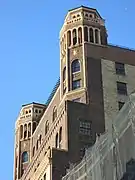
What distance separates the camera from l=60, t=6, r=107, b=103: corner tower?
75500mm

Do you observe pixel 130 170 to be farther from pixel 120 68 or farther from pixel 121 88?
pixel 120 68

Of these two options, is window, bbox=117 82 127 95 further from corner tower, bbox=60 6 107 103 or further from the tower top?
the tower top

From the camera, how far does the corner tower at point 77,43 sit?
7550 cm

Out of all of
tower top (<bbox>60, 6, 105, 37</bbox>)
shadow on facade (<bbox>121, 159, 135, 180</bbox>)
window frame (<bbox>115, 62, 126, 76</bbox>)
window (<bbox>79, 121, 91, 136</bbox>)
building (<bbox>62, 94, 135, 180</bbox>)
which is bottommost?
shadow on facade (<bbox>121, 159, 135, 180</bbox>)

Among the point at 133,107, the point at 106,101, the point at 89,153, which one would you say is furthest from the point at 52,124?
the point at 133,107

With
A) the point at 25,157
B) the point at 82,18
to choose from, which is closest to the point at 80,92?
the point at 82,18

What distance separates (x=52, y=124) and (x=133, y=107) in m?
35.4

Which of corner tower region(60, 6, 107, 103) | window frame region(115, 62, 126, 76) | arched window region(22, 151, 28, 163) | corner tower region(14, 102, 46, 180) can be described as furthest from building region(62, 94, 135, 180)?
arched window region(22, 151, 28, 163)

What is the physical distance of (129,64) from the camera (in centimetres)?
7869

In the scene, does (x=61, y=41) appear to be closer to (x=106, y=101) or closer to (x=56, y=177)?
(x=106, y=101)

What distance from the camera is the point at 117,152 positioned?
45.7 meters

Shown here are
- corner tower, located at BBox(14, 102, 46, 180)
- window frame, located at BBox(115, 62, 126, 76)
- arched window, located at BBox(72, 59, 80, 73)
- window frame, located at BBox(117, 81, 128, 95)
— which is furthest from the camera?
corner tower, located at BBox(14, 102, 46, 180)

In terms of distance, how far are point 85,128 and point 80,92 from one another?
5.93 meters

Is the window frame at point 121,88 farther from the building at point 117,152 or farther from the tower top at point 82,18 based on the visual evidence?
the building at point 117,152
